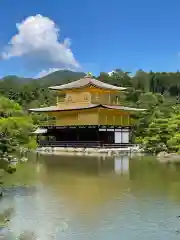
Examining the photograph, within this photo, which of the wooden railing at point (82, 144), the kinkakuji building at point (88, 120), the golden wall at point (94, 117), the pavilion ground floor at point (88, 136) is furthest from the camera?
the golden wall at point (94, 117)

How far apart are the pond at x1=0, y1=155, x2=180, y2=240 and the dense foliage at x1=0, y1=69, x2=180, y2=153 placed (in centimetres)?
161

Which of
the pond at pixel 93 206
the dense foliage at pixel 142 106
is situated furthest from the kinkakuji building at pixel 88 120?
the pond at pixel 93 206

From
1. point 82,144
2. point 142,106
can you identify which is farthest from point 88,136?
point 142,106

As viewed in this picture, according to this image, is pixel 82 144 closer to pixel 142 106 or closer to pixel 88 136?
pixel 88 136

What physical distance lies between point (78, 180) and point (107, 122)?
19.7m

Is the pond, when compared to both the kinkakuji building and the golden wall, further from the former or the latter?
the golden wall

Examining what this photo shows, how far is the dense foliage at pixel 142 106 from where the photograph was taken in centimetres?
1205

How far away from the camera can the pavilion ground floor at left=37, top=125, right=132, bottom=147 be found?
32.7m

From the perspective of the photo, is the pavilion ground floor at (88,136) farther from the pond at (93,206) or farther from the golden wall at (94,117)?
the pond at (93,206)

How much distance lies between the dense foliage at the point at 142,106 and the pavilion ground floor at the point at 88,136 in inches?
51.4

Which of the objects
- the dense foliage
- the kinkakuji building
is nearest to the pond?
the dense foliage

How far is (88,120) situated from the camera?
111 feet

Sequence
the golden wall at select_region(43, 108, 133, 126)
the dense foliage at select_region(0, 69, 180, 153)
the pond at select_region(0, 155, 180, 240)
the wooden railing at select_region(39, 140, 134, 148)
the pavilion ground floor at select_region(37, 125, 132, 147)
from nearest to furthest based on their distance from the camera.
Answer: the pond at select_region(0, 155, 180, 240) < the dense foliage at select_region(0, 69, 180, 153) < the wooden railing at select_region(39, 140, 134, 148) < the pavilion ground floor at select_region(37, 125, 132, 147) < the golden wall at select_region(43, 108, 133, 126)

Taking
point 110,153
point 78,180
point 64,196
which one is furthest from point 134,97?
point 64,196
